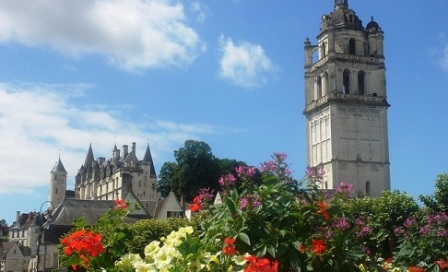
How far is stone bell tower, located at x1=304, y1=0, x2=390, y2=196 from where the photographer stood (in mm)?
72188

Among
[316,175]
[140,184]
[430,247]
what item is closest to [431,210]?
[430,247]

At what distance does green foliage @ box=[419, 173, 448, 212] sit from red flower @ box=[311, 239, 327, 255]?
2791 centimetres

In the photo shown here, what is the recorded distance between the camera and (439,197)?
33031mm

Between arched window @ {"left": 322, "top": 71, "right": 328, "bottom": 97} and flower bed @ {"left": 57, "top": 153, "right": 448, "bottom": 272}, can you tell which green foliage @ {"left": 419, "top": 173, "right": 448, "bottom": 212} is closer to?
flower bed @ {"left": 57, "top": 153, "right": 448, "bottom": 272}

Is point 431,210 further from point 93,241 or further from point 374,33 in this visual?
point 374,33

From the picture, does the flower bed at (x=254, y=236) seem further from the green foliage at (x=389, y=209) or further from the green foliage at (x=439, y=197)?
the green foliage at (x=389, y=209)

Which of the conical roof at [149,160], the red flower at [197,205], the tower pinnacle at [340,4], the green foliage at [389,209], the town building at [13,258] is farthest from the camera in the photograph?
the conical roof at [149,160]

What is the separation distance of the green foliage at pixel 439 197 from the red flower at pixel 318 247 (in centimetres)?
2791

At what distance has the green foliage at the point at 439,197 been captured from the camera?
1291 inches

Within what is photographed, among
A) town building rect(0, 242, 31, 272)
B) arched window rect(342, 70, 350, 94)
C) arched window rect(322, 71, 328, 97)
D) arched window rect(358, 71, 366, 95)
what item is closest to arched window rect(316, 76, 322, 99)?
arched window rect(322, 71, 328, 97)

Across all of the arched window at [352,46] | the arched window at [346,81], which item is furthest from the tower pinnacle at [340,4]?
the arched window at [346,81]

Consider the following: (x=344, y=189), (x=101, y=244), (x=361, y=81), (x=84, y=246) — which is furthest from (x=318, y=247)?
(x=361, y=81)

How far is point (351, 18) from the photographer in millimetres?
79938

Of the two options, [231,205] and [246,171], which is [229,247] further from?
[246,171]
